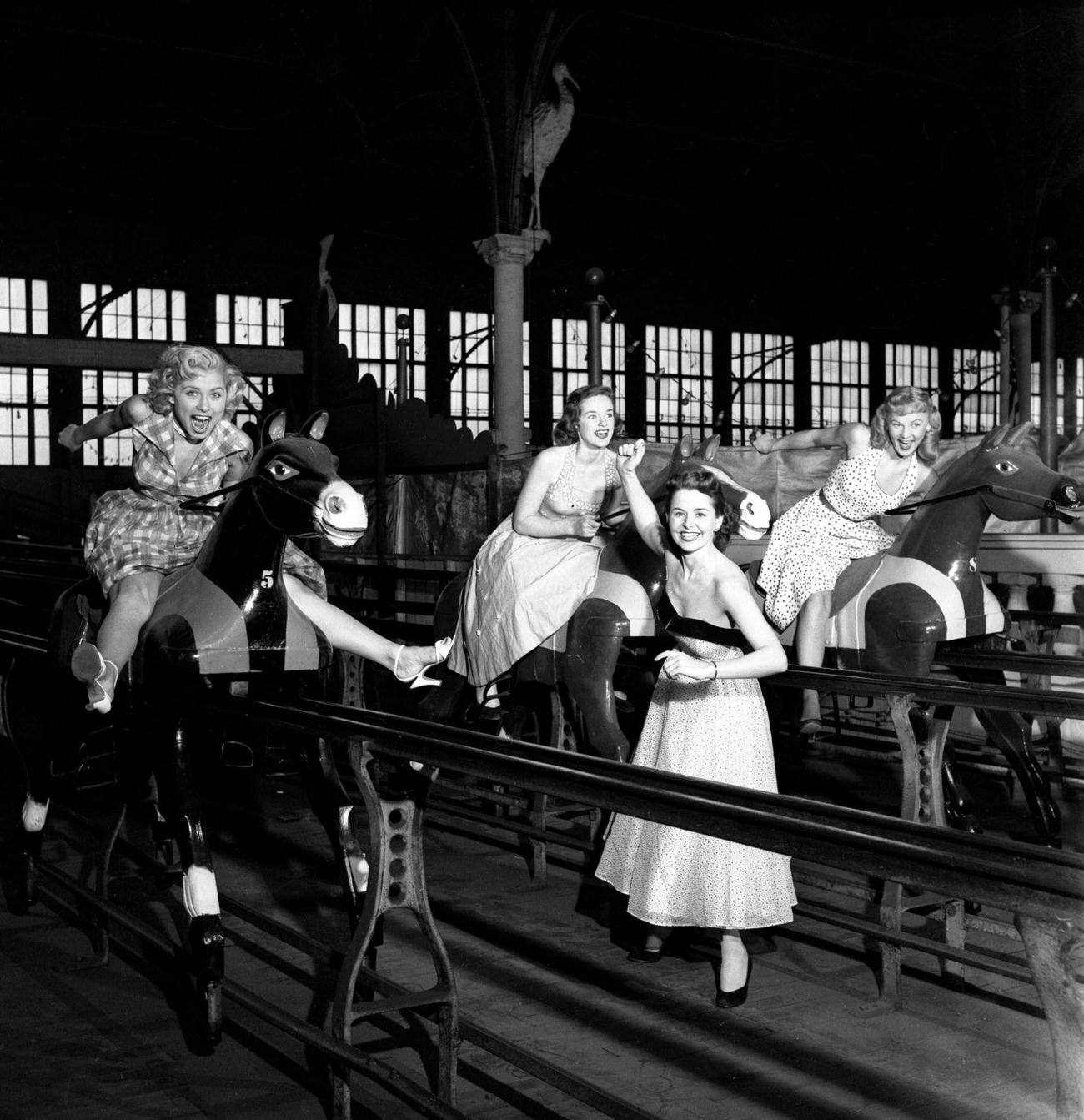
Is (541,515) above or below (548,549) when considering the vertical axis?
above

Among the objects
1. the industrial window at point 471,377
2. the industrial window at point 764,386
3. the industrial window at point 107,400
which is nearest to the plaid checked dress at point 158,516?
the industrial window at point 107,400

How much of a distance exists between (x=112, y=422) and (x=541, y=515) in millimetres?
1619

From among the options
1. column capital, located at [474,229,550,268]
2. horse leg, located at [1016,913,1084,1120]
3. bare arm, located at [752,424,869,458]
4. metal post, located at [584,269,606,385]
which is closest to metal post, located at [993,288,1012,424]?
column capital, located at [474,229,550,268]

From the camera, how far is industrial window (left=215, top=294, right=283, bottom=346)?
84.0 ft

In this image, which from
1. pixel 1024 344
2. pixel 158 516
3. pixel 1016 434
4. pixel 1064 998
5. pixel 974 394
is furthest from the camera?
pixel 974 394

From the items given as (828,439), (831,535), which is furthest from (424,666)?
(828,439)

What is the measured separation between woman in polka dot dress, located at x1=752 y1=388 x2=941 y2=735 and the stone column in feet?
24.6

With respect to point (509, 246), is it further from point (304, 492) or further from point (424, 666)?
point (424, 666)

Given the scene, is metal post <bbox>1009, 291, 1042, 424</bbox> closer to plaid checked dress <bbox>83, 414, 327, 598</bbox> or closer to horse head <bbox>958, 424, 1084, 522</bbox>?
horse head <bbox>958, 424, 1084, 522</bbox>

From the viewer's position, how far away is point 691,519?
12.1ft

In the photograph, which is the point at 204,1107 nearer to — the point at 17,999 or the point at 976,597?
the point at 17,999

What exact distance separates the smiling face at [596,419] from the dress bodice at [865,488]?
107 centimetres

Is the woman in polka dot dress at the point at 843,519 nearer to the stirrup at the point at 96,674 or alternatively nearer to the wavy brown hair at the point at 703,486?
the wavy brown hair at the point at 703,486

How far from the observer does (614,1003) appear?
397 cm
